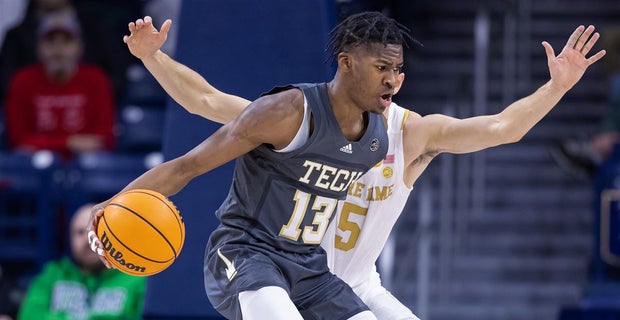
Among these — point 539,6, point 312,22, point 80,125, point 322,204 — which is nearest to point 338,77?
point 322,204

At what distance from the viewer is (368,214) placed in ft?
19.9

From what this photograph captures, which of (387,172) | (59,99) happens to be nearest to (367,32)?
(387,172)

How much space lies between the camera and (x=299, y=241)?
551 centimetres

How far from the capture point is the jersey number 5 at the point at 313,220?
5.46 metres

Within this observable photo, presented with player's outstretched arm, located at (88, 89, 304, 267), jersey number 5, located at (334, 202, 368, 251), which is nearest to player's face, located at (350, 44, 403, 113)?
player's outstretched arm, located at (88, 89, 304, 267)

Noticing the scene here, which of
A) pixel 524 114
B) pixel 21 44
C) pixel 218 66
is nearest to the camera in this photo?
pixel 524 114

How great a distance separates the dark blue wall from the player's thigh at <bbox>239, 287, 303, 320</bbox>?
1.94m

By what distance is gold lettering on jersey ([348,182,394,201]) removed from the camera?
6.04 meters

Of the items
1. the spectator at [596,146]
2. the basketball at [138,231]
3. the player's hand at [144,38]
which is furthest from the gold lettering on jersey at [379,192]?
the spectator at [596,146]

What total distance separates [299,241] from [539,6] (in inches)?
274

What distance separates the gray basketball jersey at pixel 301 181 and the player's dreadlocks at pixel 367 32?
9.3 inches

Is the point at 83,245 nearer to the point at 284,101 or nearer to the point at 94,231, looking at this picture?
the point at 94,231

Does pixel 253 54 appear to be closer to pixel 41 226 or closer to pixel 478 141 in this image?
pixel 478 141

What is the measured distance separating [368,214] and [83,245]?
126 inches
